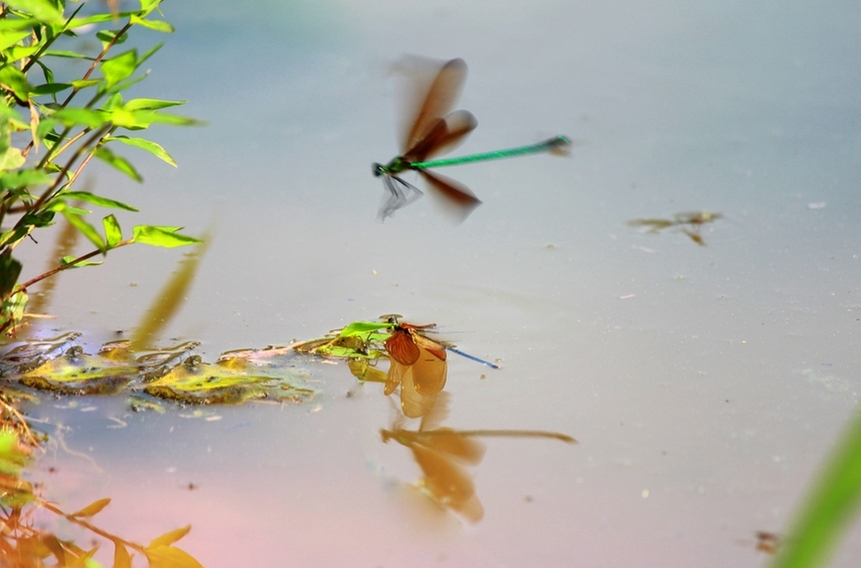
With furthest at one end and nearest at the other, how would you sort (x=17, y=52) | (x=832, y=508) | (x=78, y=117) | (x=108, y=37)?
(x=108, y=37) → (x=17, y=52) → (x=78, y=117) → (x=832, y=508)

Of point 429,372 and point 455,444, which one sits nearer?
point 455,444

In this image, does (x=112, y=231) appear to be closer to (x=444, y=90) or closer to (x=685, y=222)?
(x=444, y=90)

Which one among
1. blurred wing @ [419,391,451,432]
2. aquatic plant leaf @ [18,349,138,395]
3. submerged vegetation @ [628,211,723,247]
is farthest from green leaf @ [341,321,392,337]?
submerged vegetation @ [628,211,723,247]

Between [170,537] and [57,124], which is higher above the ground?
[57,124]

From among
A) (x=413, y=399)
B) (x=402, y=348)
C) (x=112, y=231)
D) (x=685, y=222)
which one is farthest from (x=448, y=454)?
(x=685, y=222)

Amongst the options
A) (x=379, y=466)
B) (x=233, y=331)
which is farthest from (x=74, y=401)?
(x=379, y=466)

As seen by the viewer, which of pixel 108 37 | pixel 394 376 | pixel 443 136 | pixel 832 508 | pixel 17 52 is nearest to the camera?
pixel 832 508

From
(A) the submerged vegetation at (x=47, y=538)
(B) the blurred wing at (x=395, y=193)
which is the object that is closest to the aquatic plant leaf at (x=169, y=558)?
(A) the submerged vegetation at (x=47, y=538)
